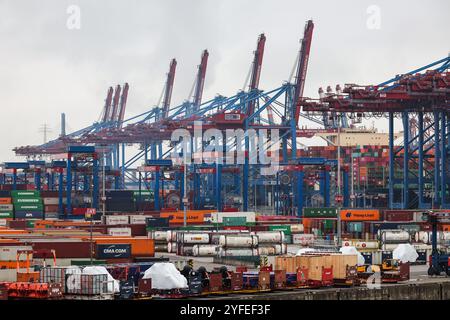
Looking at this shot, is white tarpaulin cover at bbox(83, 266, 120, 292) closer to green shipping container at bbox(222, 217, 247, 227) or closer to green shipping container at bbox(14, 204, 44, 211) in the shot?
green shipping container at bbox(222, 217, 247, 227)

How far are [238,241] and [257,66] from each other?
3990 inches

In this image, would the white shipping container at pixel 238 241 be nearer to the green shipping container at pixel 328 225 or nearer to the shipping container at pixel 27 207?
the green shipping container at pixel 328 225

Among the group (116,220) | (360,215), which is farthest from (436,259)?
(116,220)

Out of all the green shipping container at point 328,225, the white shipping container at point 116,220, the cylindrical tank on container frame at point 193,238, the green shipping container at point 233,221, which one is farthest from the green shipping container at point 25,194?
the cylindrical tank on container frame at point 193,238

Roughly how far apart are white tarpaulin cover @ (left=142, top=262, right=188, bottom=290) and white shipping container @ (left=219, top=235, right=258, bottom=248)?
27903mm

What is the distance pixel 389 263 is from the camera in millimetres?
71062

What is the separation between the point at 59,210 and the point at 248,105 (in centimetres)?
5978

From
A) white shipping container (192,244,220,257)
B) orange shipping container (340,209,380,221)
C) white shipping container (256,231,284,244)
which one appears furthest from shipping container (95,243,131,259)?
orange shipping container (340,209,380,221)

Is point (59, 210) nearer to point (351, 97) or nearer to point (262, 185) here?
point (351, 97)

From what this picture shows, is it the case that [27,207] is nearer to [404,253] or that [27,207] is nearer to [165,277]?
[404,253]

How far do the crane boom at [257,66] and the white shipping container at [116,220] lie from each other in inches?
2979

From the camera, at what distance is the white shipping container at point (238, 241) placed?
281 ft

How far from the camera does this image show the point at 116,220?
110m
